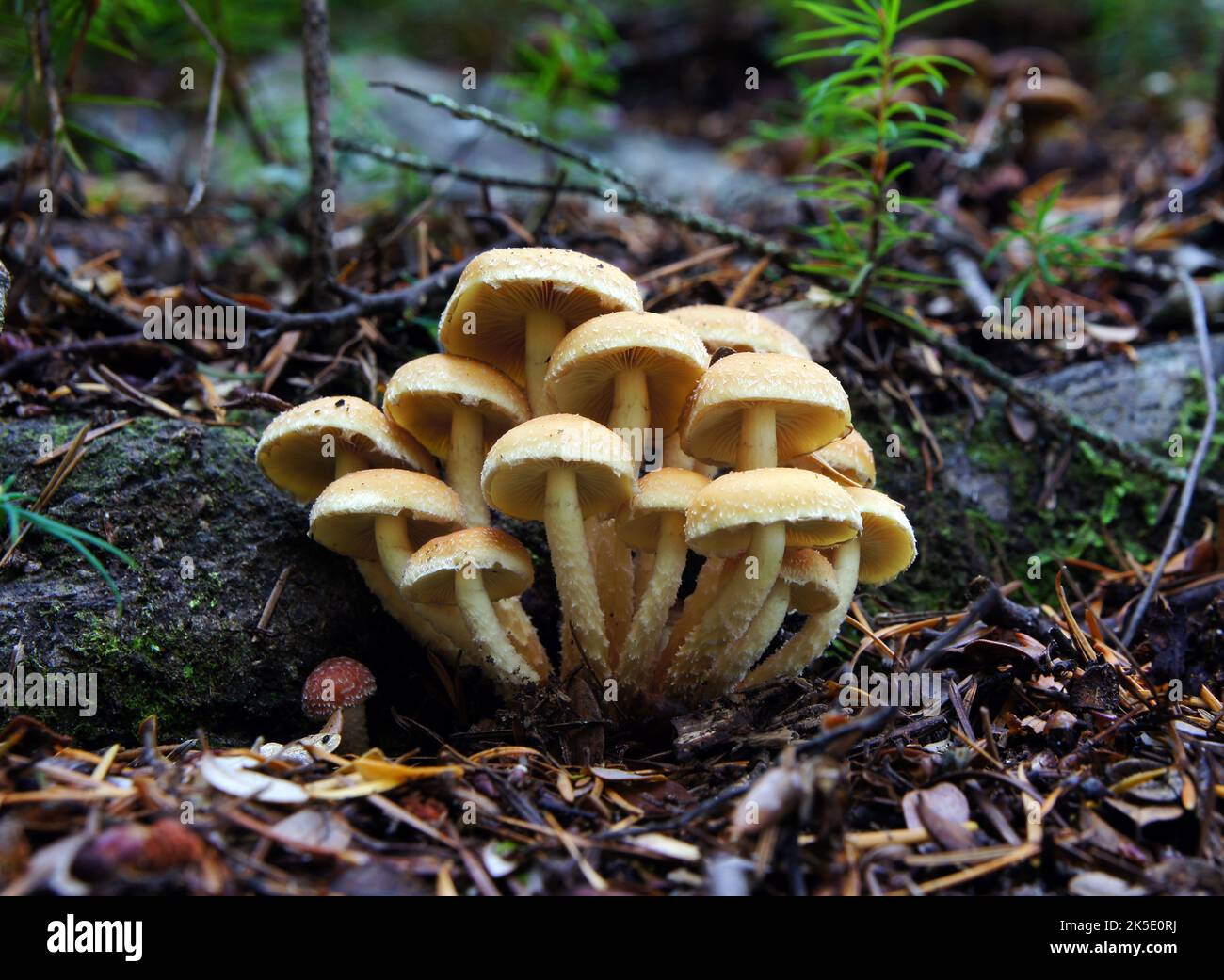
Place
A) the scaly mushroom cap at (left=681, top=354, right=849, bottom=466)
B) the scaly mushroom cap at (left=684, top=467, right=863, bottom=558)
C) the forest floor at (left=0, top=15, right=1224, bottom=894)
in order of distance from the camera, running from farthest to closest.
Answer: the scaly mushroom cap at (left=681, top=354, right=849, bottom=466)
the scaly mushroom cap at (left=684, top=467, right=863, bottom=558)
the forest floor at (left=0, top=15, right=1224, bottom=894)

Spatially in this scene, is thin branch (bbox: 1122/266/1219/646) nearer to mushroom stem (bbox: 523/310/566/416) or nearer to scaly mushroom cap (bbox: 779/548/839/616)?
scaly mushroom cap (bbox: 779/548/839/616)

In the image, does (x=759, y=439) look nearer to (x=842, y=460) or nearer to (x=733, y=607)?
(x=842, y=460)

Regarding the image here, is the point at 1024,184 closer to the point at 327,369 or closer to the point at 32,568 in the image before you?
the point at 327,369

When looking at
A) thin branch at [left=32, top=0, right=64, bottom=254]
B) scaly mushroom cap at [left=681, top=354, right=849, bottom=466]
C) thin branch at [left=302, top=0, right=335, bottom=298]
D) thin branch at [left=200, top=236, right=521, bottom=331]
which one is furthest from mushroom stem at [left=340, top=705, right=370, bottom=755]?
thin branch at [left=32, top=0, right=64, bottom=254]
